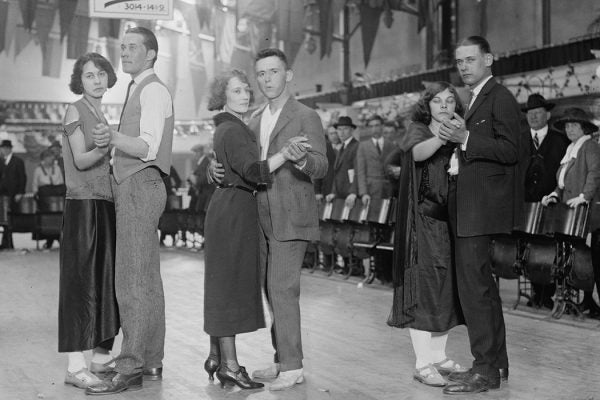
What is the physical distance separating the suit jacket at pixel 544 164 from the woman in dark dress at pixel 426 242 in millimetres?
3110

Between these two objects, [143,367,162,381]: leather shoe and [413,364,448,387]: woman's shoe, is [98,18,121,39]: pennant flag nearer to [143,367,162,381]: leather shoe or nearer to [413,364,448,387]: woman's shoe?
[143,367,162,381]: leather shoe

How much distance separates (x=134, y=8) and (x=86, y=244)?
163 centimetres

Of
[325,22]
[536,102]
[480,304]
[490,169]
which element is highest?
[325,22]

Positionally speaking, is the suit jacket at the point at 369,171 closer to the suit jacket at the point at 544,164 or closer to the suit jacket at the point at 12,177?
the suit jacket at the point at 544,164

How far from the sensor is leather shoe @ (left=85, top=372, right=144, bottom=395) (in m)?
4.11

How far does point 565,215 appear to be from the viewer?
6.50 m

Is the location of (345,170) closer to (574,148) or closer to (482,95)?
(574,148)

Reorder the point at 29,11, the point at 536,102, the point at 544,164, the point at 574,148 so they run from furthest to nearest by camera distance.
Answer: the point at 29,11 → the point at 536,102 → the point at 544,164 → the point at 574,148

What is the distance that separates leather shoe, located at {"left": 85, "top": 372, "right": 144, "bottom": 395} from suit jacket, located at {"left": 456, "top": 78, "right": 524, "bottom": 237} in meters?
1.72

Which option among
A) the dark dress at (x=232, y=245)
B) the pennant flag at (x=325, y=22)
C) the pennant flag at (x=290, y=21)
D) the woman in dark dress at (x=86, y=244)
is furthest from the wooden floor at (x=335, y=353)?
the pennant flag at (x=325, y=22)

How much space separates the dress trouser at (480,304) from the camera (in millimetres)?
4055

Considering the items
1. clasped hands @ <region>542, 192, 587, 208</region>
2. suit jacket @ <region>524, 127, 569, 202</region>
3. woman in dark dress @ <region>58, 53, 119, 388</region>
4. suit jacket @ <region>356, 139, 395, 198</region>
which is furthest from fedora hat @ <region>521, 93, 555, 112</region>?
woman in dark dress @ <region>58, 53, 119, 388</region>

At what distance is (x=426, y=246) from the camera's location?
14.2ft

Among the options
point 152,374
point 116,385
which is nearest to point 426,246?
point 152,374
